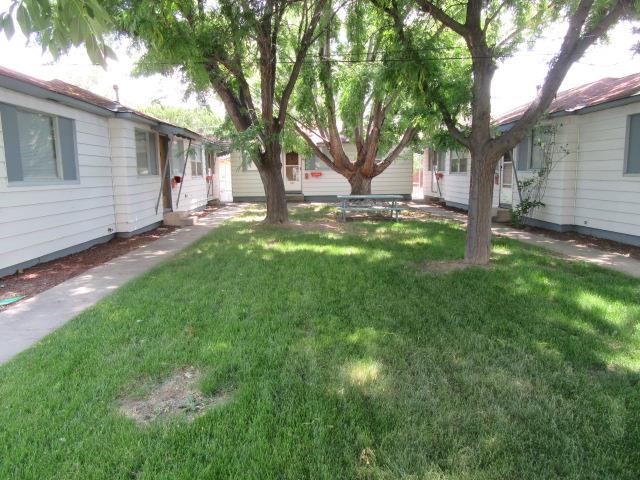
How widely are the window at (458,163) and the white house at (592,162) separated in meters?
3.63

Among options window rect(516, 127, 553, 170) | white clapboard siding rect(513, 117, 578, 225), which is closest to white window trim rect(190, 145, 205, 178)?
window rect(516, 127, 553, 170)

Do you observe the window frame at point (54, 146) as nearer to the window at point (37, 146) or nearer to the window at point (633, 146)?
the window at point (37, 146)

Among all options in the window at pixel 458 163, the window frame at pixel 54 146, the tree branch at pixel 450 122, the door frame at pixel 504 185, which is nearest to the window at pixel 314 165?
the window at pixel 458 163

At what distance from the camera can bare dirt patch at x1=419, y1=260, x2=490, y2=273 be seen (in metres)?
6.58

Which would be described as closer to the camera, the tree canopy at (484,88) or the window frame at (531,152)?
the tree canopy at (484,88)

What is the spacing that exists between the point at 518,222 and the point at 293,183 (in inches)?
465

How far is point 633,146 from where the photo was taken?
28.7 feet

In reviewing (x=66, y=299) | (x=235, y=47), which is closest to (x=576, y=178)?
(x=235, y=47)

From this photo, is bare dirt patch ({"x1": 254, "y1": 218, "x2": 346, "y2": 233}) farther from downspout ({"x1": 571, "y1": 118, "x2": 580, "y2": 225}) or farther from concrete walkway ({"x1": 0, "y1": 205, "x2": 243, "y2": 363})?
downspout ({"x1": 571, "y1": 118, "x2": 580, "y2": 225})

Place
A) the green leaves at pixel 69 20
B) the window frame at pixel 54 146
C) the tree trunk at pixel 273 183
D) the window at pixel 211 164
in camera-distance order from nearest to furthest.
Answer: the green leaves at pixel 69 20
the window frame at pixel 54 146
the tree trunk at pixel 273 183
the window at pixel 211 164

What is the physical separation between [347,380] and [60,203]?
21.5 ft

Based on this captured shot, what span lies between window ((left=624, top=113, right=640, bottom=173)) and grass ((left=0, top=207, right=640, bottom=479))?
151 inches

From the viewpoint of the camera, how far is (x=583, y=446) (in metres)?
2.56

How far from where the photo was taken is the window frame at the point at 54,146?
6.48 m
